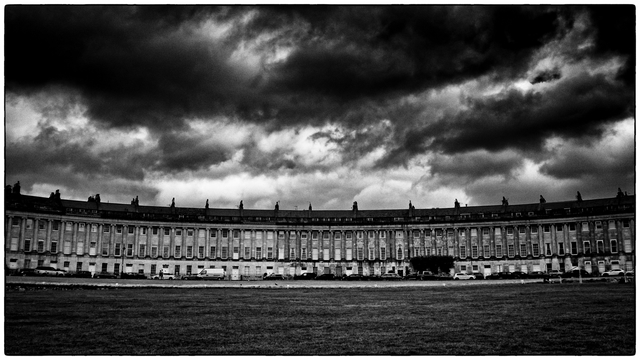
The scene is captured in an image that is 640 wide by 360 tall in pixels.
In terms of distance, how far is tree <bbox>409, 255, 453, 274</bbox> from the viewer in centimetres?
7794

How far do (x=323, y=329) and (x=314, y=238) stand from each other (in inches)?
2834

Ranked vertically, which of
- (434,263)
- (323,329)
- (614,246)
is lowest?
(323,329)

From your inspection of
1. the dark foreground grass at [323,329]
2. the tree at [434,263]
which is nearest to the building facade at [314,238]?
the tree at [434,263]

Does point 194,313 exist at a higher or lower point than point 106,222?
lower

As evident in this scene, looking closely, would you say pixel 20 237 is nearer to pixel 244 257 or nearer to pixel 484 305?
pixel 244 257

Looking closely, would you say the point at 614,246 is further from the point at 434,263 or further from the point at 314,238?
the point at 314,238

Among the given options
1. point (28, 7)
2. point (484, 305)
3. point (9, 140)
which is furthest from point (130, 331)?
point (484, 305)

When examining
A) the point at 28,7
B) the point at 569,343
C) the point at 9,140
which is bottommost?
the point at 569,343

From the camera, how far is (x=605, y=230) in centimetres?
7306

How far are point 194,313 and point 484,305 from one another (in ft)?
32.1

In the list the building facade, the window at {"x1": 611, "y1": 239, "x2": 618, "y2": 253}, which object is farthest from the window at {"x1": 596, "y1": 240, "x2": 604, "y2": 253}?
the window at {"x1": 611, "y1": 239, "x2": 618, "y2": 253}

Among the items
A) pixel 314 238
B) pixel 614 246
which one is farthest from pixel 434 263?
pixel 614 246

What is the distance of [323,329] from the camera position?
14.6 metres

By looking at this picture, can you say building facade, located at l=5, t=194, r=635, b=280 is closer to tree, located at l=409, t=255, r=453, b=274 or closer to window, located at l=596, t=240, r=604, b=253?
window, located at l=596, t=240, r=604, b=253
